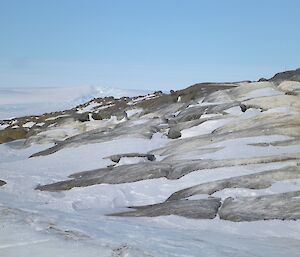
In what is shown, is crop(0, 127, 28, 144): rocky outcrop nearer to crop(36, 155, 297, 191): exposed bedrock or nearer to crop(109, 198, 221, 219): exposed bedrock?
crop(36, 155, 297, 191): exposed bedrock

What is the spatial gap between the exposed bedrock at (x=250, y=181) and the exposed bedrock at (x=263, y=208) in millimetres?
1739

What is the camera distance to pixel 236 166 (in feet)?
75.8

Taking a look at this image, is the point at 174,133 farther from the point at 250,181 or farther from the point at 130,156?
the point at 250,181

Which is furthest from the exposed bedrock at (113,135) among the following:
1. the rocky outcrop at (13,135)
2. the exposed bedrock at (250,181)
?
the rocky outcrop at (13,135)

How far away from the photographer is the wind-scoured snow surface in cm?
1216

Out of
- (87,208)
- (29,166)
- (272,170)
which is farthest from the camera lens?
(29,166)

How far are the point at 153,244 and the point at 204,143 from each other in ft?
59.6

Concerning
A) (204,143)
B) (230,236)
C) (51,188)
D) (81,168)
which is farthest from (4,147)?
(230,236)

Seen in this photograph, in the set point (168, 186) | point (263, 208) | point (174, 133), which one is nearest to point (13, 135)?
point (174, 133)

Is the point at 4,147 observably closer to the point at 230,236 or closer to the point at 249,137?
the point at 249,137

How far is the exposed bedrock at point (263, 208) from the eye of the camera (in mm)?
16830

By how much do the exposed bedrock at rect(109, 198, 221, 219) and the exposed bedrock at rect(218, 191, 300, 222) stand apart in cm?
47

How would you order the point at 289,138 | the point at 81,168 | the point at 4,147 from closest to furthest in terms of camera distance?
the point at 289,138, the point at 81,168, the point at 4,147

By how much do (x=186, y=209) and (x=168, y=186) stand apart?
5.12 meters
